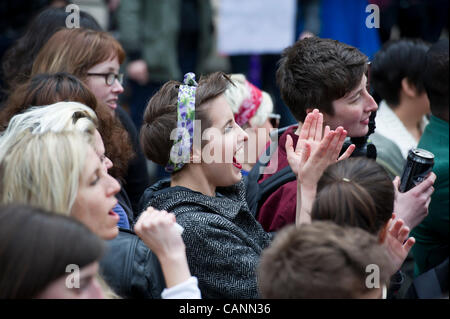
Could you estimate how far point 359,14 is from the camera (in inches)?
253

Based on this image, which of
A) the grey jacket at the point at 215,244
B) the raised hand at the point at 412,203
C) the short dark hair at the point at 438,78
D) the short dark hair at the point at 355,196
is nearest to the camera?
the short dark hair at the point at 355,196

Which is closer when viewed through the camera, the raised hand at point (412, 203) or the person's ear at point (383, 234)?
the person's ear at point (383, 234)

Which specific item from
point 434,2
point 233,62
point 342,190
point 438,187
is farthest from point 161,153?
point 434,2

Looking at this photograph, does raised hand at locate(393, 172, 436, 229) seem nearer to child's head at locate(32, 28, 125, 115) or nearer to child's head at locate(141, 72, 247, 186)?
child's head at locate(141, 72, 247, 186)

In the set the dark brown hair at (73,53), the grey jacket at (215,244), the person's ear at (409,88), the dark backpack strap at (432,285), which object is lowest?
the dark backpack strap at (432,285)

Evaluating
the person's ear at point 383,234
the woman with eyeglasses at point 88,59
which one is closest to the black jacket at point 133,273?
the person's ear at point 383,234

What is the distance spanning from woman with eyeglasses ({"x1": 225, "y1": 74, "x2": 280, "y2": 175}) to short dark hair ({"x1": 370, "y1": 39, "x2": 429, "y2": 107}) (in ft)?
2.76

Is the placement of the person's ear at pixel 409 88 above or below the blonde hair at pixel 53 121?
below

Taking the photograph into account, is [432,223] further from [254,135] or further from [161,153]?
[161,153]

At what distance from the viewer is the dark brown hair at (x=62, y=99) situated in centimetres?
297

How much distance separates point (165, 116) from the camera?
2820 millimetres

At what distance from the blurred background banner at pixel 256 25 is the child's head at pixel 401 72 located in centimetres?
223

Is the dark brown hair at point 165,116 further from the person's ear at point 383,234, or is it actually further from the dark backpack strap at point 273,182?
the person's ear at point 383,234

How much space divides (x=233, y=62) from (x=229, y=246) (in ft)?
15.5
